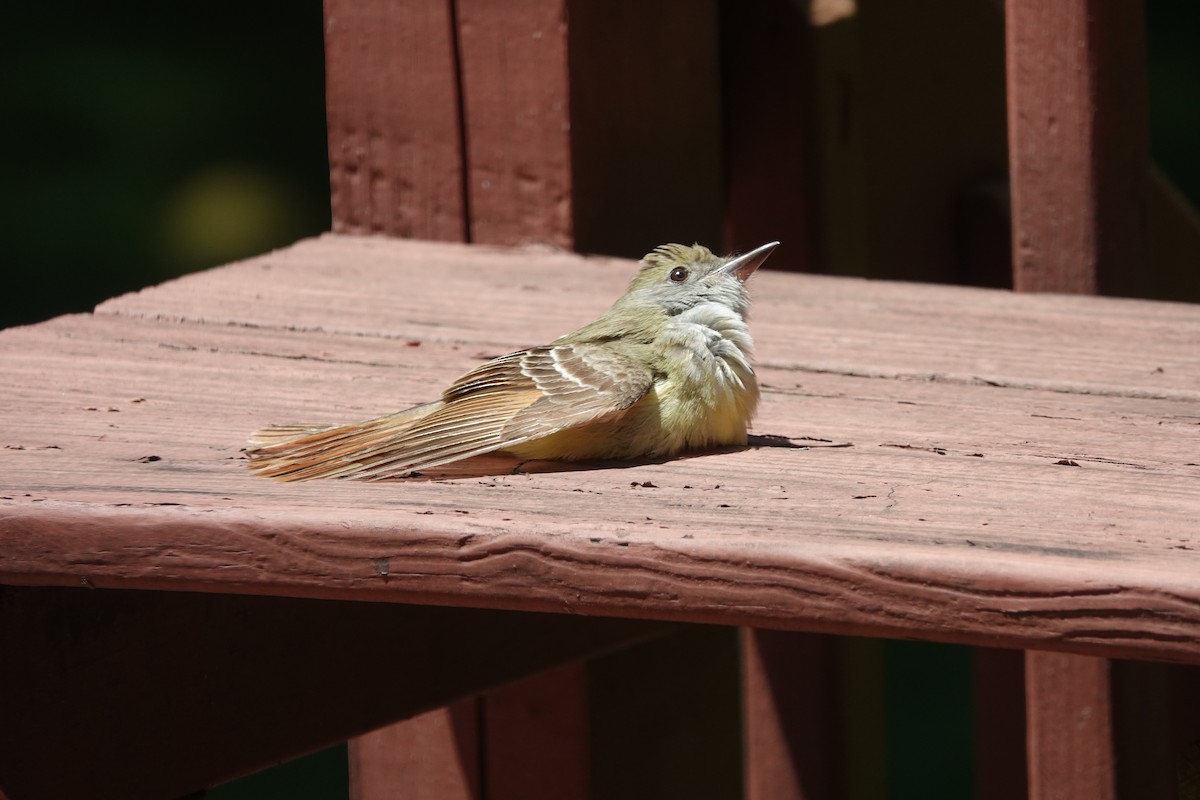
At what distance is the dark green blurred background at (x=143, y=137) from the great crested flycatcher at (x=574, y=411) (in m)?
2.98

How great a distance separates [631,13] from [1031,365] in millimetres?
1444

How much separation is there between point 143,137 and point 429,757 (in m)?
2.66

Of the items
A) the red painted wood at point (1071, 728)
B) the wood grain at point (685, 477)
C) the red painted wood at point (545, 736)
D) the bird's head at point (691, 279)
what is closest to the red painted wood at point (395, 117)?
the wood grain at point (685, 477)

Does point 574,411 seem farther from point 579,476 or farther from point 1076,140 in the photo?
point 1076,140

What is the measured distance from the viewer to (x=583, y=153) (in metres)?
3.73

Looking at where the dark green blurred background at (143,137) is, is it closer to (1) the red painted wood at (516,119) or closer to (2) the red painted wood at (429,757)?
(1) the red painted wood at (516,119)

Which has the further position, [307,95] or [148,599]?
[307,95]

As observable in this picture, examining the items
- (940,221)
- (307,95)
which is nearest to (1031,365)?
(940,221)

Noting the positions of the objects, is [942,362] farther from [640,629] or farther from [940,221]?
[940,221]

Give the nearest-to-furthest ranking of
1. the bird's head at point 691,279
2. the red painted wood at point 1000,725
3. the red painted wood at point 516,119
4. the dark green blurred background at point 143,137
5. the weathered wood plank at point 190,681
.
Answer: the weathered wood plank at point 190,681 < the bird's head at point 691,279 < the red painted wood at point 516,119 < the red painted wood at point 1000,725 < the dark green blurred background at point 143,137

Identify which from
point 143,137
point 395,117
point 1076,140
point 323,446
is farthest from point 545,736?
point 143,137

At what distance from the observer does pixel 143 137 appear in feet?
17.5

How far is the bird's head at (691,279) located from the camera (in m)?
2.92

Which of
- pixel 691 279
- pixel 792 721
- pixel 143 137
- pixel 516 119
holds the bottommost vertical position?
pixel 792 721
